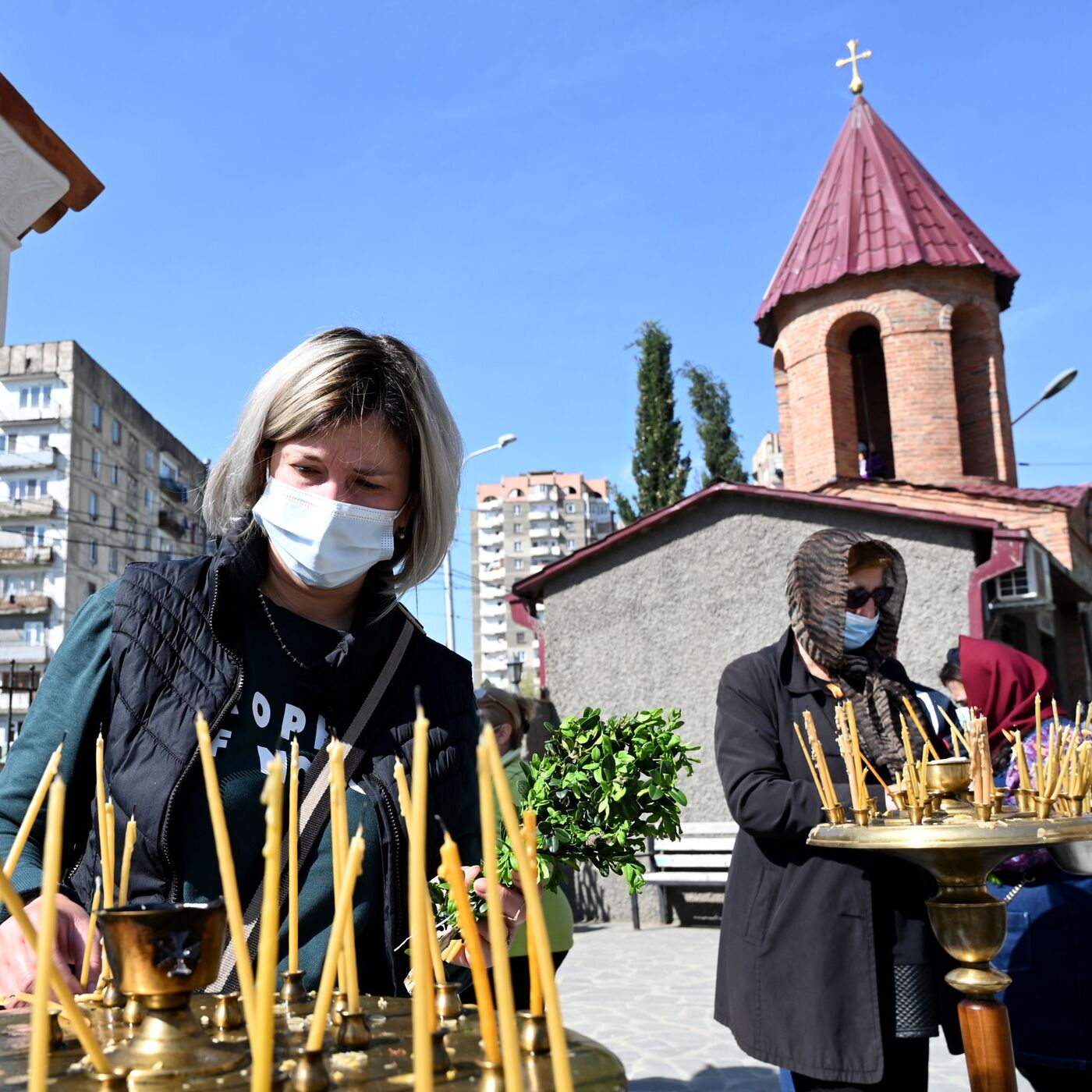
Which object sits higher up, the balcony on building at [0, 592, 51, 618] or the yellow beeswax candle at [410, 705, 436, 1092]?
the balcony on building at [0, 592, 51, 618]

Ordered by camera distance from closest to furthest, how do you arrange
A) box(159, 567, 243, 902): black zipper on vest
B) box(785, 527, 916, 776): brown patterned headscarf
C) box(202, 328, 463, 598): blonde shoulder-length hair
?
box(159, 567, 243, 902): black zipper on vest, box(202, 328, 463, 598): blonde shoulder-length hair, box(785, 527, 916, 776): brown patterned headscarf

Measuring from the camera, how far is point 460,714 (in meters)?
2.19

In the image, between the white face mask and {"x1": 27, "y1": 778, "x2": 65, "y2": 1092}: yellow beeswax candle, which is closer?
{"x1": 27, "y1": 778, "x2": 65, "y2": 1092}: yellow beeswax candle

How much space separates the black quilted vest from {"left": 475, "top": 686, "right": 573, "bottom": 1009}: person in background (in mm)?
632

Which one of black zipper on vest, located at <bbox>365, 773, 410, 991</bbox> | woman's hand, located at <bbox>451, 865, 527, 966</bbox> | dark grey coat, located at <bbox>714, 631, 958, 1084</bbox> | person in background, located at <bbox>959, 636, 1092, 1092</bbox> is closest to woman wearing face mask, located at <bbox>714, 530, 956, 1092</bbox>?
dark grey coat, located at <bbox>714, 631, 958, 1084</bbox>

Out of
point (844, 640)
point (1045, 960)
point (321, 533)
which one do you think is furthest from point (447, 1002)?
point (1045, 960)

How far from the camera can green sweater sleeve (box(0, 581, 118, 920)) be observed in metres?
1.77

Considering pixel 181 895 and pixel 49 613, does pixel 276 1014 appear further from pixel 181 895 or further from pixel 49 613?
pixel 49 613

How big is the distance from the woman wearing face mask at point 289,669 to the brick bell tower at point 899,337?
17.2 meters

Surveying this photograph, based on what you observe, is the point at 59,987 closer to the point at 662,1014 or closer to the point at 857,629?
the point at 857,629

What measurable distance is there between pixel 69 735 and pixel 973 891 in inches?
89.0

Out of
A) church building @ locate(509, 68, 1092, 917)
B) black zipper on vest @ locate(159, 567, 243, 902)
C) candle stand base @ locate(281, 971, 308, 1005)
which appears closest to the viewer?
candle stand base @ locate(281, 971, 308, 1005)

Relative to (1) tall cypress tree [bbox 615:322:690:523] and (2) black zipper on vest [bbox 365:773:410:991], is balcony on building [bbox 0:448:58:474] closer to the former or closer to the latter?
(1) tall cypress tree [bbox 615:322:690:523]

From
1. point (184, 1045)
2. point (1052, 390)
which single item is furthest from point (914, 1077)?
point (1052, 390)
